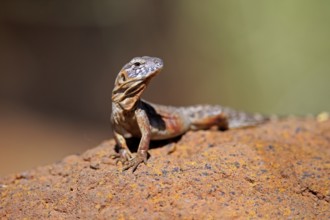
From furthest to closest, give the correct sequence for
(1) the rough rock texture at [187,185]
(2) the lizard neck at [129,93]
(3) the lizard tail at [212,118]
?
1. (3) the lizard tail at [212,118]
2. (2) the lizard neck at [129,93]
3. (1) the rough rock texture at [187,185]

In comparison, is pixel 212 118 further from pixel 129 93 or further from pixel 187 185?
pixel 187 185

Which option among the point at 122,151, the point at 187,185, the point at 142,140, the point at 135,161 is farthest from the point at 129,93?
the point at 187,185

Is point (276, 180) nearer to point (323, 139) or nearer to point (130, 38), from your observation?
point (323, 139)

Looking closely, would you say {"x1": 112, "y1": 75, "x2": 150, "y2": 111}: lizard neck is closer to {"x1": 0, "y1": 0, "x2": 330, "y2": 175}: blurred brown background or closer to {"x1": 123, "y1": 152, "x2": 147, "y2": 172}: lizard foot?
{"x1": 123, "y1": 152, "x2": 147, "y2": 172}: lizard foot

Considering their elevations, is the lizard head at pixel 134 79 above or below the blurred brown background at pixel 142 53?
below

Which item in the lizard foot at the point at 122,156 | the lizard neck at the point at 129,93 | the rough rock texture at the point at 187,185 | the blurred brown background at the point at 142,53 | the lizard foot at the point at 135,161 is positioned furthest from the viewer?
the blurred brown background at the point at 142,53

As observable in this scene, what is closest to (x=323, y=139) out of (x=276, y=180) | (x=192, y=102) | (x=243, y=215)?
(x=276, y=180)

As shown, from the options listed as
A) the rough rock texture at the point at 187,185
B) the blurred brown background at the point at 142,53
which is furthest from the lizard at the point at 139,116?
the blurred brown background at the point at 142,53

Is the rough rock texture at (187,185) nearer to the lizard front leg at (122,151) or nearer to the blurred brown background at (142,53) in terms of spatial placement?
the lizard front leg at (122,151)
